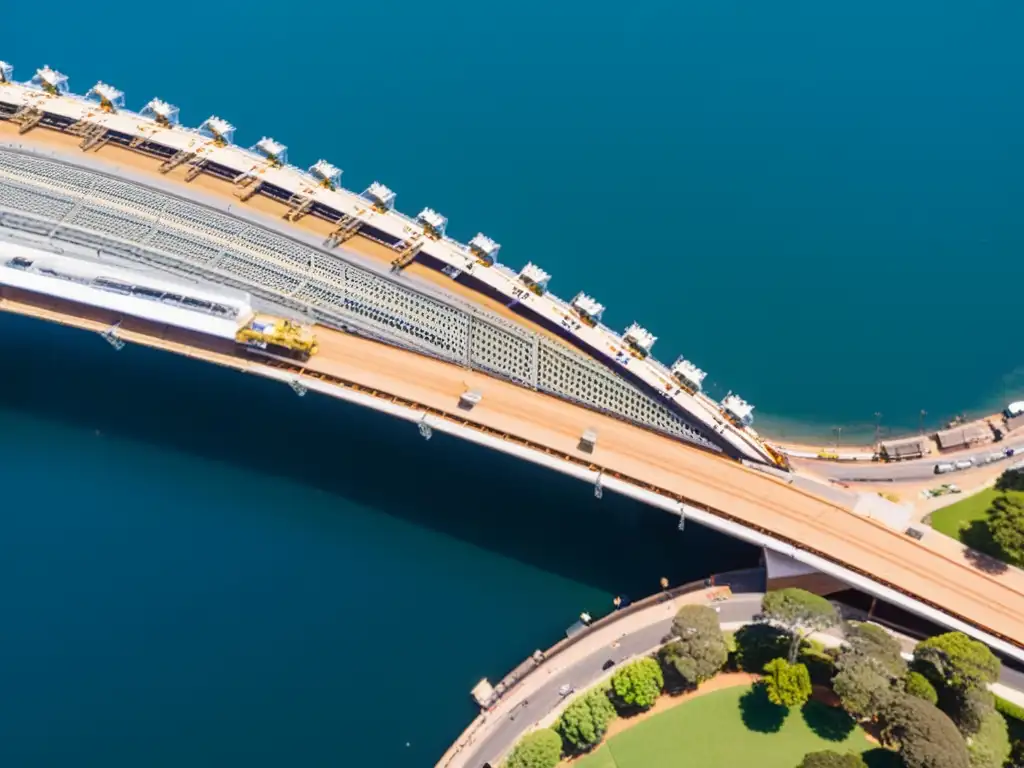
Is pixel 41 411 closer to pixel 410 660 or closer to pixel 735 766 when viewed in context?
pixel 410 660

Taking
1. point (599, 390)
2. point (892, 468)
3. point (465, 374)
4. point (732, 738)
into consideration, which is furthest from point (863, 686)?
point (465, 374)

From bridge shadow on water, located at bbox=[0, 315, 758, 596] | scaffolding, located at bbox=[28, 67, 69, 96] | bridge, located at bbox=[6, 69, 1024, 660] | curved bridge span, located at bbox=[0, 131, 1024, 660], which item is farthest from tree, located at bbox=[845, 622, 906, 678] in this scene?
scaffolding, located at bbox=[28, 67, 69, 96]

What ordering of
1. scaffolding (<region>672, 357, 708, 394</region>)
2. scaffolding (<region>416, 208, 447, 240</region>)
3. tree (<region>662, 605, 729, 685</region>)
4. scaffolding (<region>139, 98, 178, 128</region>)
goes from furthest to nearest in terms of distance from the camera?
scaffolding (<region>139, 98, 178, 128</region>), scaffolding (<region>416, 208, 447, 240</region>), scaffolding (<region>672, 357, 708, 394</region>), tree (<region>662, 605, 729, 685</region>)

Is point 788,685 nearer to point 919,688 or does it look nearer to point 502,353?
point 919,688

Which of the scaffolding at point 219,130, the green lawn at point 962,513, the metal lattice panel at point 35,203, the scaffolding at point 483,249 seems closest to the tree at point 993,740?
the green lawn at point 962,513

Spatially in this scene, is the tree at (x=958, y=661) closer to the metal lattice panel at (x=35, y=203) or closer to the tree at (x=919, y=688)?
the tree at (x=919, y=688)

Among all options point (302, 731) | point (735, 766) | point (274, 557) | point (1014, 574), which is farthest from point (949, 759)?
point (274, 557)

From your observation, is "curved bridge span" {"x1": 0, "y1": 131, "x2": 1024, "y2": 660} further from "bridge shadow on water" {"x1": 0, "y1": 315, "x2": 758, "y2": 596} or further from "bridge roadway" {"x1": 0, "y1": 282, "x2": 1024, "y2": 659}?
"bridge shadow on water" {"x1": 0, "y1": 315, "x2": 758, "y2": 596}
